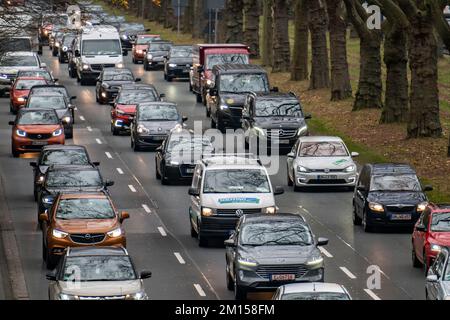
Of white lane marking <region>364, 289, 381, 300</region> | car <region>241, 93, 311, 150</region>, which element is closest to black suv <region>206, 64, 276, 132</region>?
car <region>241, 93, 311, 150</region>

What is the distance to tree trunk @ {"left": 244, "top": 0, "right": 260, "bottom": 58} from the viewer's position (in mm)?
81375

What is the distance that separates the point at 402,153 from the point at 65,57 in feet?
139

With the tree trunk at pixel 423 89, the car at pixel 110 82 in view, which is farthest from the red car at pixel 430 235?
the car at pixel 110 82

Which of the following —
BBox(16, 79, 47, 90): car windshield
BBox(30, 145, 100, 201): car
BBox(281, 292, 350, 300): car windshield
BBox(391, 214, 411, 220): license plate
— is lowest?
BBox(16, 79, 47, 90): car windshield

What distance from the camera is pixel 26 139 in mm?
50031

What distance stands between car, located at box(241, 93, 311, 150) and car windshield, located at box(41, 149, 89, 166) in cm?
899

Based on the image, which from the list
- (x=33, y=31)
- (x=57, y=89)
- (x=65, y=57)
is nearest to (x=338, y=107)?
(x=57, y=89)

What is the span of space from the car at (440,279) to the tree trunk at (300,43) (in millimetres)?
43507

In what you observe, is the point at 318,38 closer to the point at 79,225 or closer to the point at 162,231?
the point at 162,231

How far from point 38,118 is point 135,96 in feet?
25.4

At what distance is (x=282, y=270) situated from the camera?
27.8m

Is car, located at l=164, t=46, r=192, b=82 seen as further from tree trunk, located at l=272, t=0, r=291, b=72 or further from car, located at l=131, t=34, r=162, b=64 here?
car, located at l=131, t=34, r=162, b=64
